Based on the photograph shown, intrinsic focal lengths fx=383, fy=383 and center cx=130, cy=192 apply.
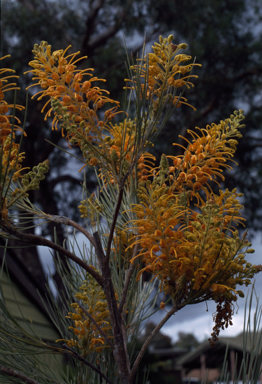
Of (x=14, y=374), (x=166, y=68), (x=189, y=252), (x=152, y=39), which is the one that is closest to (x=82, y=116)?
(x=166, y=68)

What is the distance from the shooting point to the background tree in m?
5.11

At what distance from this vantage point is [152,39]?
18.4ft

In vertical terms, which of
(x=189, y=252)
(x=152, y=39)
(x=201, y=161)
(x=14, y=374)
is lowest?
(x=14, y=374)

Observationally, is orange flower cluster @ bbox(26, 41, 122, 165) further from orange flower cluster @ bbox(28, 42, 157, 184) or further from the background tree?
the background tree

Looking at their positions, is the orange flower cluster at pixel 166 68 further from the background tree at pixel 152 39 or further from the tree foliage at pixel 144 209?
the background tree at pixel 152 39

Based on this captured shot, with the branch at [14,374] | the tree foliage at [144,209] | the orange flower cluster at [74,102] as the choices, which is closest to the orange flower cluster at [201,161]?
the tree foliage at [144,209]

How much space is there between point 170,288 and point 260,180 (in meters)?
5.50

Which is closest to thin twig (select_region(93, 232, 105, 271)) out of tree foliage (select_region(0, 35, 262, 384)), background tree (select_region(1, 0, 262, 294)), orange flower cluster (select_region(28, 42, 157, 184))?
tree foliage (select_region(0, 35, 262, 384))

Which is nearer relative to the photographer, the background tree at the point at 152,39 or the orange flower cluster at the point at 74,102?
the orange flower cluster at the point at 74,102

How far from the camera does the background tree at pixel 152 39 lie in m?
5.11

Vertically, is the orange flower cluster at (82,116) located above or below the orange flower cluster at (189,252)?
above

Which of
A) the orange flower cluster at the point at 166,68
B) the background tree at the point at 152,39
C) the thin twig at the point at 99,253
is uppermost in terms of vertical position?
the background tree at the point at 152,39

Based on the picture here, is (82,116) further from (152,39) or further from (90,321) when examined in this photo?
(152,39)

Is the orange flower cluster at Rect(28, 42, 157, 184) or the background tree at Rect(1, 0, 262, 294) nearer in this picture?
the orange flower cluster at Rect(28, 42, 157, 184)
